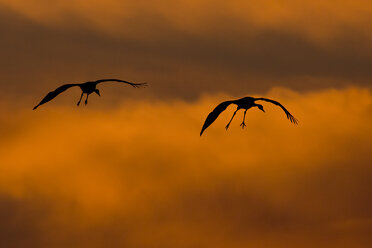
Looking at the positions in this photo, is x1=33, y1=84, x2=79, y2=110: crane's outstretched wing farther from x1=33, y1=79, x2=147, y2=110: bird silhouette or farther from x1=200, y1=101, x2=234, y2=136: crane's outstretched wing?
x1=200, y1=101, x2=234, y2=136: crane's outstretched wing

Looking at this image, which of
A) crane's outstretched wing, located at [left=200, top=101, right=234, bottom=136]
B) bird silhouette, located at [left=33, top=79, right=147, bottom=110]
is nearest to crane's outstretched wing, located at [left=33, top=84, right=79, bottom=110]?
bird silhouette, located at [left=33, top=79, right=147, bottom=110]

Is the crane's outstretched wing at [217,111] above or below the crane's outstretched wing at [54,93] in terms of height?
above

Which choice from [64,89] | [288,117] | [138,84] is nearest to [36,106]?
[64,89]

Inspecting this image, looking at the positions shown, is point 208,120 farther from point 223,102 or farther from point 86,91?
point 86,91

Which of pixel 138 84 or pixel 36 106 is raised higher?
pixel 138 84

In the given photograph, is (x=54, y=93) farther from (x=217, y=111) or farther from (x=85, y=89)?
(x=217, y=111)

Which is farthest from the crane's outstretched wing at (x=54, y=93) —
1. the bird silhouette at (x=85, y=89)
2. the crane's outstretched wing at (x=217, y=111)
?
the crane's outstretched wing at (x=217, y=111)

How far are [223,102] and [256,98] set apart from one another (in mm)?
1989

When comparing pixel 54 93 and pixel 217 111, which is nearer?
pixel 217 111

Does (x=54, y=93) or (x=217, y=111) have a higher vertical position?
(x=217, y=111)

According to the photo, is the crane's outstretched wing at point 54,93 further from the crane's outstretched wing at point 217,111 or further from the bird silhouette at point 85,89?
the crane's outstretched wing at point 217,111

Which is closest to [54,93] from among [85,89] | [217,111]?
[85,89]

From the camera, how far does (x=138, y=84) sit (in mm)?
55500

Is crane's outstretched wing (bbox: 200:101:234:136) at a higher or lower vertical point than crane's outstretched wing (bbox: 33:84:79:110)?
higher
